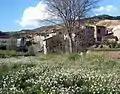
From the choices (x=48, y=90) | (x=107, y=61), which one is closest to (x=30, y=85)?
(x=48, y=90)

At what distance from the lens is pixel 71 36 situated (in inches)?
1718

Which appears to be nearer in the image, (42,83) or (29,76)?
(42,83)

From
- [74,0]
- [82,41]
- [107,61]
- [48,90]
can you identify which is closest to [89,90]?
[48,90]

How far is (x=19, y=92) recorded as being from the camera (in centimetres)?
731

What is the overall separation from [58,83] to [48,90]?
128 centimetres

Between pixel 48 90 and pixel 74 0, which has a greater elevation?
pixel 74 0

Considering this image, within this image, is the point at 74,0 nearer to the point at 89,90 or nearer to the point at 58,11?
the point at 58,11

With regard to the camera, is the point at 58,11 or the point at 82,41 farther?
the point at 82,41

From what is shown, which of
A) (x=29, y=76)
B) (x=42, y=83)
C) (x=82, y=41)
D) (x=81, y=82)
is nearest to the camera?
(x=42, y=83)

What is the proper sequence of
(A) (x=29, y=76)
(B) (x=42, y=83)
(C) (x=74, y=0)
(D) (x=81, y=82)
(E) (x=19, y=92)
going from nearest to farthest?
(E) (x=19, y=92)
(B) (x=42, y=83)
(D) (x=81, y=82)
(A) (x=29, y=76)
(C) (x=74, y=0)

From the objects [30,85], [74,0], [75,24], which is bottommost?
[30,85]

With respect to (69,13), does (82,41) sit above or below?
below

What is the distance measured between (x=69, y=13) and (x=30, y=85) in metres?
34.4

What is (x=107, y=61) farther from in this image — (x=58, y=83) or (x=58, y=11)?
(x=58, y=11)
